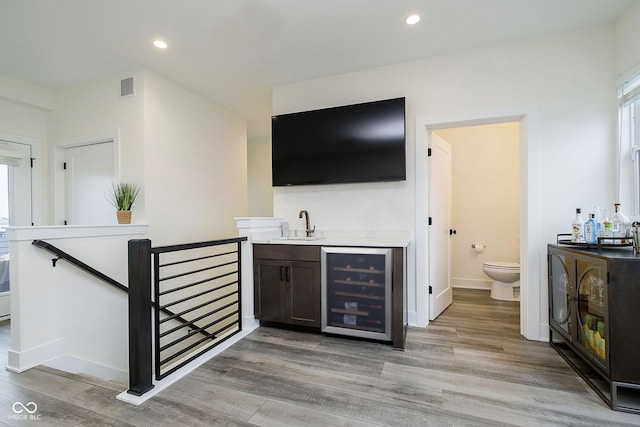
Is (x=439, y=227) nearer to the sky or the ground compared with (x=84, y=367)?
nearer to the sky

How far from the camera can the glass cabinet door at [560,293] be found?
2.22m

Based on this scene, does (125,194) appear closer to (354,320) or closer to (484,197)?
(354,320)

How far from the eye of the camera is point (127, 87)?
10.7ft

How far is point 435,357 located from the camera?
89.4 inches

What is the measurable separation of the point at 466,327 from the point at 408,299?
0.63m

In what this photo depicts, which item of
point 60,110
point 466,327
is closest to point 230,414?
point 466,327

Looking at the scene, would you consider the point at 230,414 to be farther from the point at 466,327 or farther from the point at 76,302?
the point at 466,327

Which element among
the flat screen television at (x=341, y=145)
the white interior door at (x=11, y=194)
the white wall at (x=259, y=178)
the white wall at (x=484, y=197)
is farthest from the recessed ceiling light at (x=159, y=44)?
the white wall at (x=484, y=197)

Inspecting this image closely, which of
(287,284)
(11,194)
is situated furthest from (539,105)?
(11,194)

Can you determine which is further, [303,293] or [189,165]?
[189,165]

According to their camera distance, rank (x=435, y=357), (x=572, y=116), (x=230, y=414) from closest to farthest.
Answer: (x=230, y=414) < (x=435, y=357) < (x=572, y=116)

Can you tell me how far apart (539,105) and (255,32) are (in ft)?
8.92
